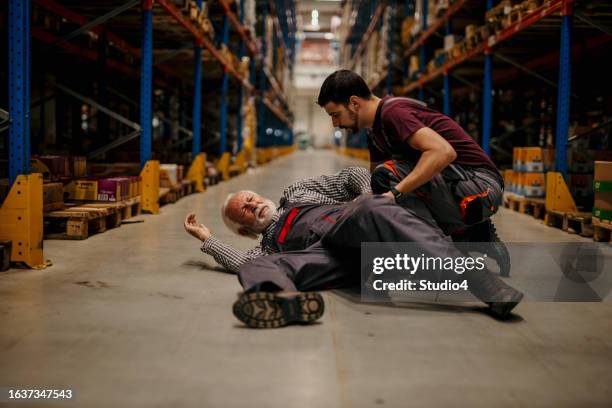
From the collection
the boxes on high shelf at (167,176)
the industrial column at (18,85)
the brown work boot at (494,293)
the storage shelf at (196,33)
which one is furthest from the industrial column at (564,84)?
the industrial column at (18,85)

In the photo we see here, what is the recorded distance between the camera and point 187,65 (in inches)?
494

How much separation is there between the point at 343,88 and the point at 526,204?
461cm

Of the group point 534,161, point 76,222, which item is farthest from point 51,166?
point 534,161

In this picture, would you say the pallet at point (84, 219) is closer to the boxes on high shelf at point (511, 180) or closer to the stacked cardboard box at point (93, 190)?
the stacked cardboard box at point (93, 190)

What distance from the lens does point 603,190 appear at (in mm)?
4898

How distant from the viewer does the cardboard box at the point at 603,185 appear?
4836 mm

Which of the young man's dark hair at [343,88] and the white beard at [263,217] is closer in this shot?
the young man's dark hair at [343,88]

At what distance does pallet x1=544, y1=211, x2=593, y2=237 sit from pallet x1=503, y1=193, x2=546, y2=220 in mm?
407

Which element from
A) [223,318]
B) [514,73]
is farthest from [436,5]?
[223,318]

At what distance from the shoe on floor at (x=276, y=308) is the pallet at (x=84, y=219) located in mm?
2790

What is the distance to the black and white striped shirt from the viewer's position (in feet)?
11.3

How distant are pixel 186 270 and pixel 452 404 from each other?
2287mm

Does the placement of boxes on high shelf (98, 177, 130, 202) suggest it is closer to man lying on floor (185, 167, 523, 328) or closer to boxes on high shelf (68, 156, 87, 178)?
boxes on high shelf (68, 156, 87, 178)

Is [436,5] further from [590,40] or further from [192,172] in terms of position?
[192,172]
